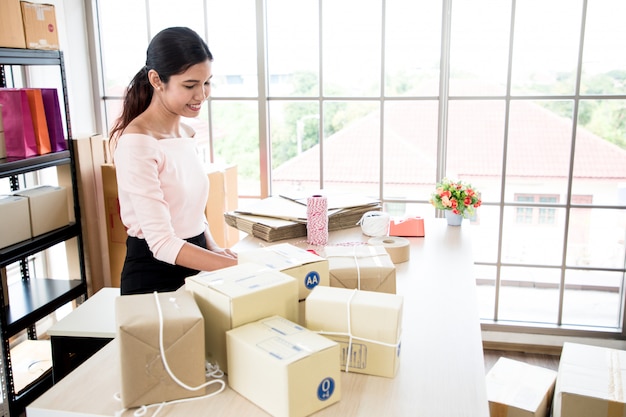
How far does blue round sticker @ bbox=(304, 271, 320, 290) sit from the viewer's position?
1401mm

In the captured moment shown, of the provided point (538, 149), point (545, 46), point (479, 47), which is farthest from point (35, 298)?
point (545, 46)

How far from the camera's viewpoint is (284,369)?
3.38 ft

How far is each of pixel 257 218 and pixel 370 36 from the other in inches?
67.7

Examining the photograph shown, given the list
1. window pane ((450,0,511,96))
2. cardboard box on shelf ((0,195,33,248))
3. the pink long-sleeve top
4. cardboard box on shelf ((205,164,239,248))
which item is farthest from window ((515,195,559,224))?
cardboard box on shelf ((0,195,33,248))

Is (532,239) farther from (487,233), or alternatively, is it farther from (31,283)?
(31,283)

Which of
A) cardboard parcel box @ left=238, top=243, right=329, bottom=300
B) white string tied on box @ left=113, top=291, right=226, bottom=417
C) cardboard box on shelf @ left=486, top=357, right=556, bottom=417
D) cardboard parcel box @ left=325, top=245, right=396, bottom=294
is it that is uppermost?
cardboard parcel box @ left=238, top=243, right=329, bottom=300

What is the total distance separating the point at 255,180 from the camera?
3.81 m

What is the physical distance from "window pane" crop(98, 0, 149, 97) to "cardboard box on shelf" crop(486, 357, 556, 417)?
2894 millimetres

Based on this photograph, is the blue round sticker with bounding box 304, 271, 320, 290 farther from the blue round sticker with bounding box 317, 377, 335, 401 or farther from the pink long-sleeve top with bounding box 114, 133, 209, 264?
the pink long-sleeve top with bounding box 114, 133, 209, 264

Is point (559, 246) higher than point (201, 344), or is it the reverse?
point (201, 344)

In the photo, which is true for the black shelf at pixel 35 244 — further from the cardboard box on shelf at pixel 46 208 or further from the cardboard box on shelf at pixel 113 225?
the cardboard box on shelf at pixel 113 225

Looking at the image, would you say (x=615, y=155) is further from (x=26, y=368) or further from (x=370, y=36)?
(x=26, y=368)

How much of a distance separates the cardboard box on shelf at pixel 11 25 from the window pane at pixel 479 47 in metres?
2.31

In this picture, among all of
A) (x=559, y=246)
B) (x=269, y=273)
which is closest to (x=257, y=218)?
(x=269, y=273)
